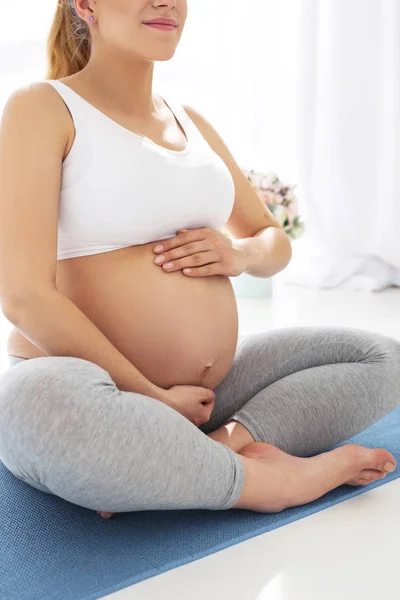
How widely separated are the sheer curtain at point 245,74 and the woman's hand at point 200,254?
1923 mm

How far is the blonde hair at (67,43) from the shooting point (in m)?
1.72

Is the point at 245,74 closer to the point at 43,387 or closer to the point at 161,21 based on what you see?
the point at 161,21

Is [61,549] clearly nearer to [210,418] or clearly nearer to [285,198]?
[210,418]

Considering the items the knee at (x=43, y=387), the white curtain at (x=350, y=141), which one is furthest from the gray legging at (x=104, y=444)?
the white curtain at (x=350, y=141)

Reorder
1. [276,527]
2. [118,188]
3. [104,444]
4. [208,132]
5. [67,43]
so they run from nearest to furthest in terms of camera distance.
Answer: [104,444] → [276,527] → [118,188] → [67,43] → [208,132]

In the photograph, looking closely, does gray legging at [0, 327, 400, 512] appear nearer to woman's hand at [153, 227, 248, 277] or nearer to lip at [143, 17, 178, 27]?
woman's hand at [153, 227, 248, 277]

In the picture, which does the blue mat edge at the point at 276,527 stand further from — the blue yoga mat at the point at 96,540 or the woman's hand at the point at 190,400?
the woman's hand at the point at 190,400

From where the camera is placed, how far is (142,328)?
5.21ft

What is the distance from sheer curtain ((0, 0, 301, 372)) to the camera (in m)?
3.57

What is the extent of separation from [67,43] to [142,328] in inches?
23.7

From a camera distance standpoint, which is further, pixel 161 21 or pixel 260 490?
pixel 161 21

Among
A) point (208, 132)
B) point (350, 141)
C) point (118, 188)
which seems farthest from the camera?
point (350, 141)

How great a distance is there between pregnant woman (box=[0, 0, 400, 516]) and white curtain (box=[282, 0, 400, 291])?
1.77 meters

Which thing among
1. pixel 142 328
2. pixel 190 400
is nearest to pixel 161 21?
pixel 142 328
